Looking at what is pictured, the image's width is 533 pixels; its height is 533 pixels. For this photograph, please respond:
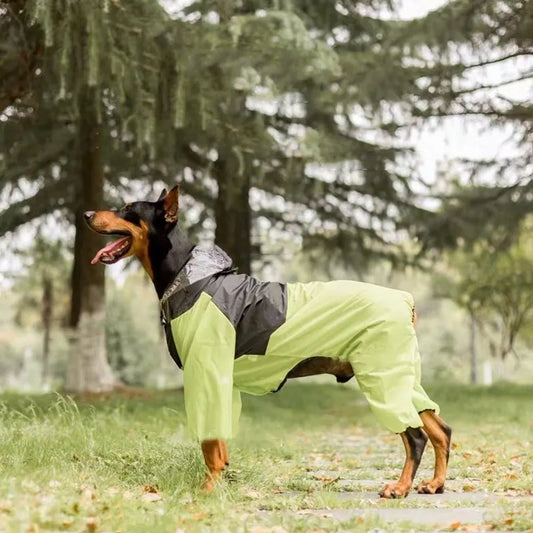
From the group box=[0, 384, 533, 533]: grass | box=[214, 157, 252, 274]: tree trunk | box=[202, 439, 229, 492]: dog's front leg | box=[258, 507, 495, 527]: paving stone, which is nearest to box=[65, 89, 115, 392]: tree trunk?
box=[214, 157, 252, 274]: tree trunk

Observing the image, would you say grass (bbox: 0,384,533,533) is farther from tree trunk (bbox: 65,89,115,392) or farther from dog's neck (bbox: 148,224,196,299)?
tree trunk (bbox: 65,89,115,392)

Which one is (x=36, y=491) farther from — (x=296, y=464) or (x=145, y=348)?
(x=145, y=348)

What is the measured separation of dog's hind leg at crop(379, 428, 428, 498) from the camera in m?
4.62

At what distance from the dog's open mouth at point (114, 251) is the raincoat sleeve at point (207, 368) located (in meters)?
0.57

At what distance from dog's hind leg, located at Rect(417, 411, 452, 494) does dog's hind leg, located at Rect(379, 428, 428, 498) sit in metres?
0.13

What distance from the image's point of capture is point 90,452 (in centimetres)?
545

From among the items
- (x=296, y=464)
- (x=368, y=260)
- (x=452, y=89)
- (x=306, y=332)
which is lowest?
(x=296, y=464)

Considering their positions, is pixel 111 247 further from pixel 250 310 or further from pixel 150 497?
pixel 150 497

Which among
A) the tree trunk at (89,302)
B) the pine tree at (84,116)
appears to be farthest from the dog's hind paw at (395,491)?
the tree trunk at (89,302)

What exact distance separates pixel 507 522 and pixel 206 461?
1779mm

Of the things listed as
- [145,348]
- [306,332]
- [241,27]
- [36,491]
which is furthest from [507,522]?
[145,348]

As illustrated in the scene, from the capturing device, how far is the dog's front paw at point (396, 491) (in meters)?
4.60

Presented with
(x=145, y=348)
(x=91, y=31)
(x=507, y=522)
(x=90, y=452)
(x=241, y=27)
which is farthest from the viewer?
(x=145, y=348)

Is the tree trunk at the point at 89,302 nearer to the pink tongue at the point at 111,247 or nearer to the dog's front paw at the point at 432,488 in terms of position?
the pink tongue at the point at 111,247
